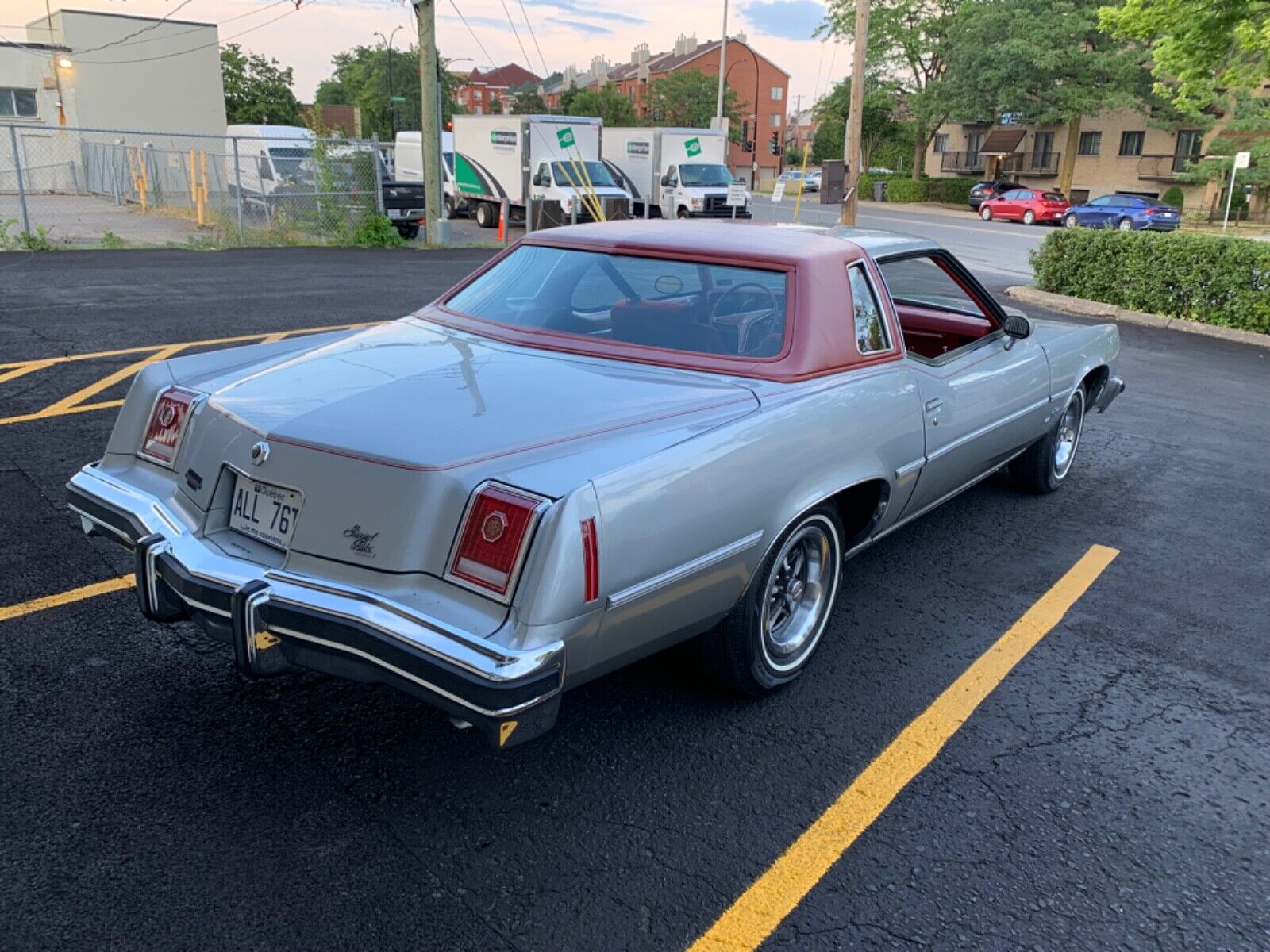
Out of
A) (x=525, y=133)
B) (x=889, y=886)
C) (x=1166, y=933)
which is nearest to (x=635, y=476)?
(x=889, y=886)

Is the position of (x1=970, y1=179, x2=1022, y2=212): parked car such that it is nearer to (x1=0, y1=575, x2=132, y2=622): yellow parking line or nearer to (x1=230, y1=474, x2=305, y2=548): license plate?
(x1=0, y1=575, x2=132, y2=622): yellow parking line

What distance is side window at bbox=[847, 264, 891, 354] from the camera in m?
3.85

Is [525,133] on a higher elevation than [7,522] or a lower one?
higher

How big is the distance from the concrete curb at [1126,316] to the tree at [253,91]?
53.5 m

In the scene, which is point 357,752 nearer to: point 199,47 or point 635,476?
point 635,476

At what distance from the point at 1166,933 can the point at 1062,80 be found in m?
51.7

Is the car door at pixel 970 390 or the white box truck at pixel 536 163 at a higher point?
the white box truck at pixel 536 163

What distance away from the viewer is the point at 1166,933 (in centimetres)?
249

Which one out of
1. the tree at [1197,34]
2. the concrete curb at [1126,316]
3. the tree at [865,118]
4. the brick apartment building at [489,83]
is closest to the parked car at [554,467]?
the concrete curb at [1126,316]

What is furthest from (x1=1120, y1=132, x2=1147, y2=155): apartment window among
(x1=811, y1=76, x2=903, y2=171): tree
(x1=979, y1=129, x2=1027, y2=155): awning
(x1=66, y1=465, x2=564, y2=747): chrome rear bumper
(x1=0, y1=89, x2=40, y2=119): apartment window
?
(x1=66, y1=465, x2=564, y2=747): chrome rear bumper

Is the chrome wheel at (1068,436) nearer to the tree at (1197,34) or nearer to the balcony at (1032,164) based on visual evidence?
the tree at (1197,34)

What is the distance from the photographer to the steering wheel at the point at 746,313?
3640 mm

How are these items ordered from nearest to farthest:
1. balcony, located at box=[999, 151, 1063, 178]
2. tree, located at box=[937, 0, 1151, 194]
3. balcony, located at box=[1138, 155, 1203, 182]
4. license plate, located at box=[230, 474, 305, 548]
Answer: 1. license plate, located at box=[230, 474, 305, 548]
2. tree, located at box=[937, 0, 1151, 194]
3. balcony, located at box=[1138, 155, 1203, 182]
4. balcony, located at box=[999, 151, 1063, 178]

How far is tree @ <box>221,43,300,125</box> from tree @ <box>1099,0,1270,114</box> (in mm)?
53169
